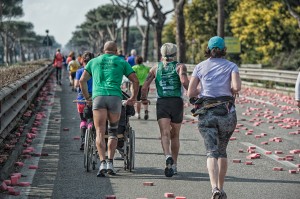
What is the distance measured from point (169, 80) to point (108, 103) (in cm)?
93

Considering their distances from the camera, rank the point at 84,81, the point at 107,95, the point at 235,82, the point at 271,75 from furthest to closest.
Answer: the point at 271,75, the point at 84,81, the point at 107,95, the point at 235,82

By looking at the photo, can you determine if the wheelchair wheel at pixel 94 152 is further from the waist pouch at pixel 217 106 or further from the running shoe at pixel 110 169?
the waist pouch at pixel 217 106

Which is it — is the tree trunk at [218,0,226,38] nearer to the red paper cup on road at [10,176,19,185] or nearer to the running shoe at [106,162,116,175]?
the running shoe at [106,162,116,175]

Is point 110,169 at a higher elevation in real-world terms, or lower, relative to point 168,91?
lower

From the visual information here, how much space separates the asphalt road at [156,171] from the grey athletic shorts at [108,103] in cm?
91

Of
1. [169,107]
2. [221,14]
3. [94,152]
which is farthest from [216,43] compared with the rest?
[221,14]

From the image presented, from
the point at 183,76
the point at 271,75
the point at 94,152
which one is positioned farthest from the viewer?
the point at 271,75

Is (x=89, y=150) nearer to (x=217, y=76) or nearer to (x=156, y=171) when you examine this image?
(x=156, y=171)

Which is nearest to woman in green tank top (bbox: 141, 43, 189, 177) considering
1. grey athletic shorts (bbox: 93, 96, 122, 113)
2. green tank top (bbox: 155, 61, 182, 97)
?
green tank top (bbox: 155, 61, 182, 97)

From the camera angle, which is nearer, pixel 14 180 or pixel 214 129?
pixel 214 129

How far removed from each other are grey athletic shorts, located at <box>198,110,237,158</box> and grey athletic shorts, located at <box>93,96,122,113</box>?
2007 millimetres

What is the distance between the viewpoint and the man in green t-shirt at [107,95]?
31.0ft

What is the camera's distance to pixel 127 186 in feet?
29.1

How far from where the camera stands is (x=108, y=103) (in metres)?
9.42
